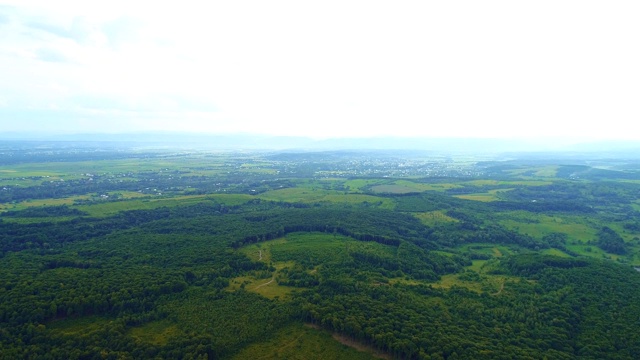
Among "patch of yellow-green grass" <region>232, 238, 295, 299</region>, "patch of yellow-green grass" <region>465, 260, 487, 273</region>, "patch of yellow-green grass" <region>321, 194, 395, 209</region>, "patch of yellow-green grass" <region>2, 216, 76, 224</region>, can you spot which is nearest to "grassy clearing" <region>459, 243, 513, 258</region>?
"patch of yellow-green grass" <region>465, 260, 487, 273</region>

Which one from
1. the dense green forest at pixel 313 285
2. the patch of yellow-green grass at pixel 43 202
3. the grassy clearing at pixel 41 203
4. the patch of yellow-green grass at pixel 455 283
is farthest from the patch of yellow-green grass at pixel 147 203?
the patch of yellow-green grass at pixel 455 283

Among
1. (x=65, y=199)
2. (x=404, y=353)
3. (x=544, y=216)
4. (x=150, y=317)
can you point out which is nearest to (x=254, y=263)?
(x=150, y=317)

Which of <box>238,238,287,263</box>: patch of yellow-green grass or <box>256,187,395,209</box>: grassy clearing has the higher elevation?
<box>256,187,395,209</box>: grassy clearing

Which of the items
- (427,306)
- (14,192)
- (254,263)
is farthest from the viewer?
(14,192)

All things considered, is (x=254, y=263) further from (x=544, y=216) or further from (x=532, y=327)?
(x=544, y=216)

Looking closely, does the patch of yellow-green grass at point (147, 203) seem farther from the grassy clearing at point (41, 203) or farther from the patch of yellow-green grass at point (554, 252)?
the patch of yellow-green grass at point (554, 252)

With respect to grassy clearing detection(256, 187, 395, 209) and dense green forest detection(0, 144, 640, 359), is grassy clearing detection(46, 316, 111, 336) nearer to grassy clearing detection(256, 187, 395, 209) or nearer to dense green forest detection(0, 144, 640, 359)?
dense green forest detection(0, 144, 640, 359)
